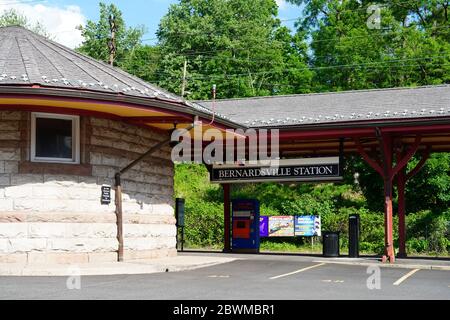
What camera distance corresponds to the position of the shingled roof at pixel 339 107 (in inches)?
815

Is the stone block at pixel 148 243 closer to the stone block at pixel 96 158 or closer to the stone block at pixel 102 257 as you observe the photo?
the stone block at pixel 102 257

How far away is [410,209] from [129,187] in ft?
68.3

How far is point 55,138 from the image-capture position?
1700 centimetres

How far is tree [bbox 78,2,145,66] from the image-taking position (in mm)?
61812

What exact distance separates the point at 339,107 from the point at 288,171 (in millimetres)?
2744

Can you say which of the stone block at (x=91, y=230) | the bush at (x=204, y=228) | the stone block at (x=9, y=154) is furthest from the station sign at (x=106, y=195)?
the bush at (x=204, y=228)

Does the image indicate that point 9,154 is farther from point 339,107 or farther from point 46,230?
point 339,107

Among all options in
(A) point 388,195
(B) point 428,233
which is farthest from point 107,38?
(A) point 388,195

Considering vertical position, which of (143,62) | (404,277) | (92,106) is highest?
(143,62)

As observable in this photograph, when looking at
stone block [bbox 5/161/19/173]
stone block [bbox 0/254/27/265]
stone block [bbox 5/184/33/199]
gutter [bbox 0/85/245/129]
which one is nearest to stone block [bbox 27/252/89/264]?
stone block [bbox 0/254/27/265]

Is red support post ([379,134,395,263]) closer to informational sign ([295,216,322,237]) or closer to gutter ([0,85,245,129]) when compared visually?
gutter ([0,85,245,129])

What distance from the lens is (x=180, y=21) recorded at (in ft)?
198

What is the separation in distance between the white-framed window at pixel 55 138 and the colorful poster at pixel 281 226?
16.1 meters

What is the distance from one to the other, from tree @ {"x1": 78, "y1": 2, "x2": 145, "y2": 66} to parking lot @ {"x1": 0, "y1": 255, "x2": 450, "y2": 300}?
42.6 meters
